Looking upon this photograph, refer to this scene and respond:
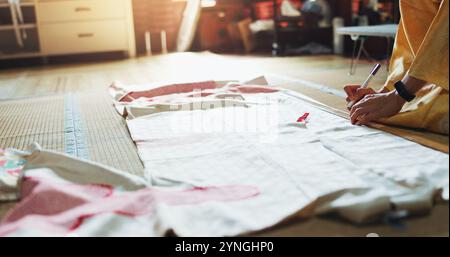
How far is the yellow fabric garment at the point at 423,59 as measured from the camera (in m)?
0.95

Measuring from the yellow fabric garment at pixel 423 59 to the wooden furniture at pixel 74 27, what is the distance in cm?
325

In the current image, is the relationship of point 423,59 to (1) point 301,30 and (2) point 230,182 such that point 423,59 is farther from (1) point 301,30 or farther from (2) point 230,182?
(1) point 301,30

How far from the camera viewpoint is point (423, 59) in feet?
3.36

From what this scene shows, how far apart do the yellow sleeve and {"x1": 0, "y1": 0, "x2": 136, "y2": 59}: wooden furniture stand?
12.0 ft

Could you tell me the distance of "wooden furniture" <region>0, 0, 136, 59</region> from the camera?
13.4ft

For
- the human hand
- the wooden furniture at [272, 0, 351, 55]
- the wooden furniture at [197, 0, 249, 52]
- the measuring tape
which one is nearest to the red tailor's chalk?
the human hand

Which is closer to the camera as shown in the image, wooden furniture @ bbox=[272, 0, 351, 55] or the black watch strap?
the black watch strap

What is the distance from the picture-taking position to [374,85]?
2.21 metres

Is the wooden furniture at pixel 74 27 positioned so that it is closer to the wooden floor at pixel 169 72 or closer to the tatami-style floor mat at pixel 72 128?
the wooden floor at pixel 169 72

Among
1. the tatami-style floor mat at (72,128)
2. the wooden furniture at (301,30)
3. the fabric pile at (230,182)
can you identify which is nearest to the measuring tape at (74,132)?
the tatami-style floor mat at (72,128)

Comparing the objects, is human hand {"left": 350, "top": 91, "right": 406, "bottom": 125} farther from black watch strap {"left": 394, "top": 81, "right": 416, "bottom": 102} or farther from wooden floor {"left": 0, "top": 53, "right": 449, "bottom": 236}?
wooden floor {"left": 0, "top": 53, "right": 449, "bottom": 236}

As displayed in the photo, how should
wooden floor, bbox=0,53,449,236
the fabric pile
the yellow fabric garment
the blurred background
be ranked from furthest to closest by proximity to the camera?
the blurred background < wooden floor, bbox=0,53,449,236 < the yellow fabric garment < the fabric pile

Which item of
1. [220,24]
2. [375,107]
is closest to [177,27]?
[220,24]
